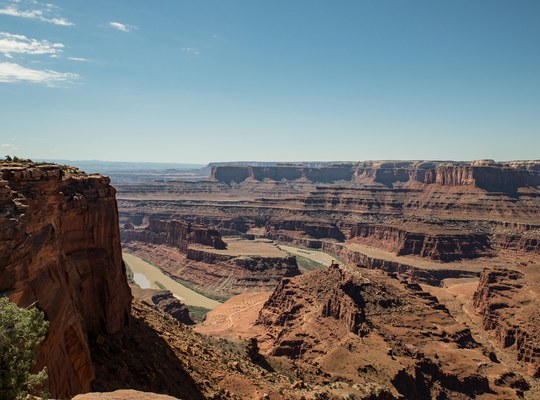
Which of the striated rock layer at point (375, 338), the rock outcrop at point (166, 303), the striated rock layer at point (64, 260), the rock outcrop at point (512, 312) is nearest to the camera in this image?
the striated rock layer at point (64, 260)

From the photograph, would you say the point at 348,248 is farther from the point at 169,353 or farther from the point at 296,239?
the point at 169,353

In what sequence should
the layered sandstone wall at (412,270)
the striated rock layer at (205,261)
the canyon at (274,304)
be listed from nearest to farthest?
the canyon at (274,304) < the striated rock layer at (205,261) < the layered sandstone wall at (412,270)

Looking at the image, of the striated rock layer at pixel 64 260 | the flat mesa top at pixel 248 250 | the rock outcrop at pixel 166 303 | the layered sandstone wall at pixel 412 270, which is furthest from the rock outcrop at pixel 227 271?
the striated rock layer at pixel 64 260

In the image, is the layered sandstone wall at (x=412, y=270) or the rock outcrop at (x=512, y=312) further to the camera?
the layered sandstone wall at (x=412, y=270)

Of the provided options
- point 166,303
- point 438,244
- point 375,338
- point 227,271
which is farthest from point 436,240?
point 375,338

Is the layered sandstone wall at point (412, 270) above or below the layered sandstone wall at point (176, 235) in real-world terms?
below

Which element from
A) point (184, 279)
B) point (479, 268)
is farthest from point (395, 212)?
point (184, 279)

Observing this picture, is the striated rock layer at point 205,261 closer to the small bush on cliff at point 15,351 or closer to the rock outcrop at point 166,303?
the rock outcrop at point 166,303

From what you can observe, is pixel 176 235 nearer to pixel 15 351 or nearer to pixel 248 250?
pixel 248 250
